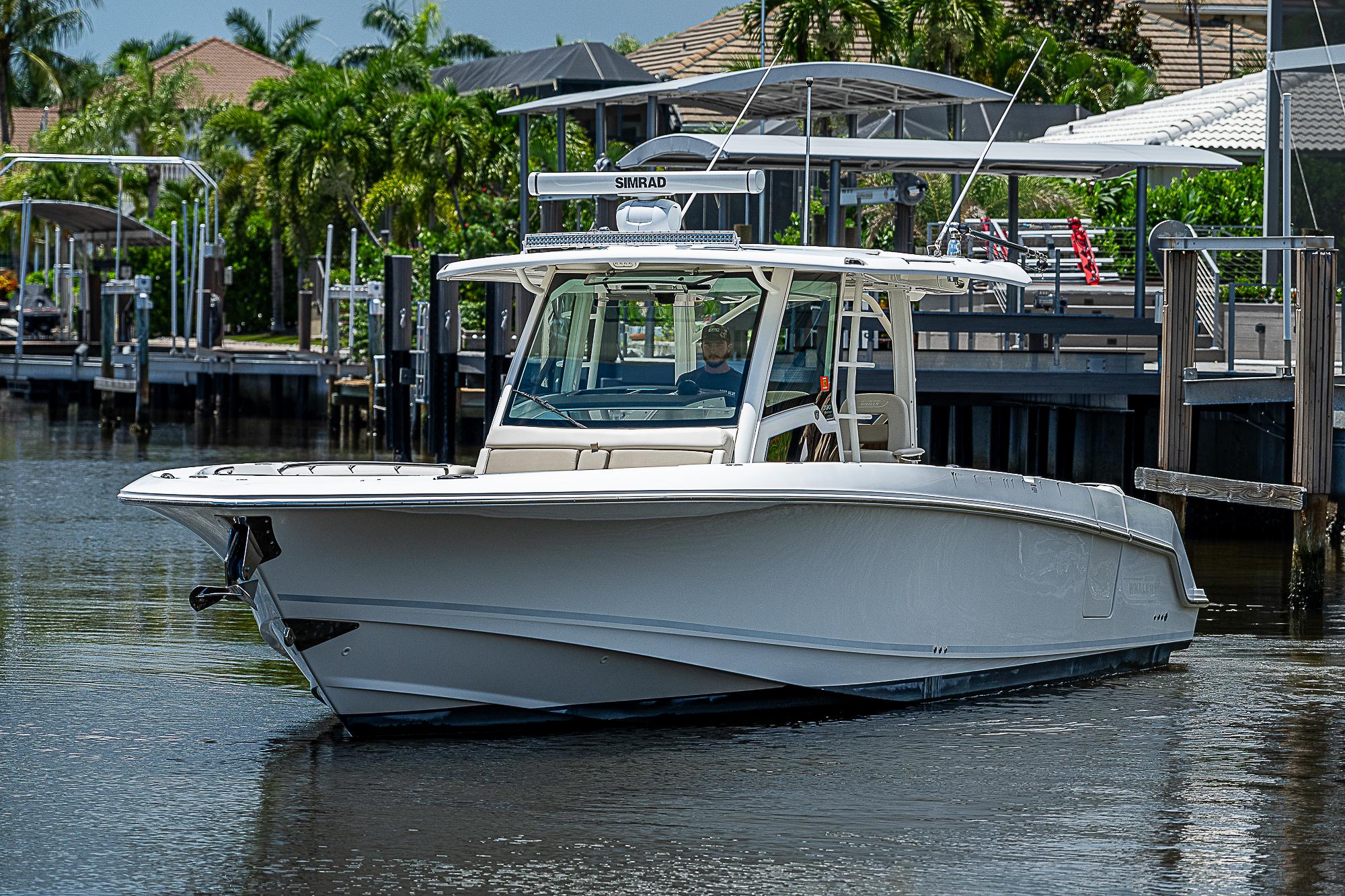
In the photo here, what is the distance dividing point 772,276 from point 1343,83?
12762mm

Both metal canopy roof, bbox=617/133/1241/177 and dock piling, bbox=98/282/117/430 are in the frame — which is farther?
dock piling, bbox=98/282/117/430

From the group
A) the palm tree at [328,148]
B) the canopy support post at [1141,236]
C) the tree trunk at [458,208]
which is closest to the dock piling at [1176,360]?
the canopy support post at [1141,236]

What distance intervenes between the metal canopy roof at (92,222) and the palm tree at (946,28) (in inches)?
636

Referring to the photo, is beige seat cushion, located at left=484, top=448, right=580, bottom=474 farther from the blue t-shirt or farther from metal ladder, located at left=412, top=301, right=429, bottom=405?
metal ladder, located at left=412, top=301, right=429, bottom=405

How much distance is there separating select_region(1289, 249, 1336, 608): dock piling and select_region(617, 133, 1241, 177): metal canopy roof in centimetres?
608

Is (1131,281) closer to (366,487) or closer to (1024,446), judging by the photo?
(1024,446)

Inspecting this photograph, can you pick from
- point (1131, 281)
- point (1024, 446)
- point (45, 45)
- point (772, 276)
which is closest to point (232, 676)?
point (772, 276)

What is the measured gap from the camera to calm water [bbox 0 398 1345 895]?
705 centimetres

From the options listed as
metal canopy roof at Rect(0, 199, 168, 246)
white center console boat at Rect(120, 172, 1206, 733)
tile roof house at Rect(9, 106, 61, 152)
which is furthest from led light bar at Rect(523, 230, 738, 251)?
tile roof house at Rect(9, 106, 61, 152)

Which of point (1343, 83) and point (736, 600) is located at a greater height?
point (1343, 83)

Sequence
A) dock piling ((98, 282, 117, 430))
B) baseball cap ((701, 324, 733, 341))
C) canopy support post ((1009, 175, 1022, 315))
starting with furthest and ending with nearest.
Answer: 1. dock piling ((98, 282, 117, 430))
2. canopy support post ((1009, 175, 1022, 315))
3. baseball cap ((701, 324, 733, 341))

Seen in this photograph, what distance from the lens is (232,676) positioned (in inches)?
427

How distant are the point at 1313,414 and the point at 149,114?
149ft

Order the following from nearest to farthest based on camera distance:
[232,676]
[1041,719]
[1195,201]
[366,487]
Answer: [366,487]
[1041,719]
[232,676]
[1195,201]
